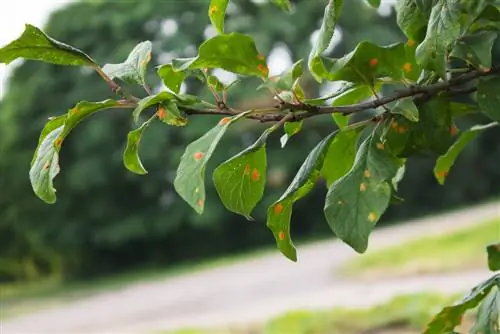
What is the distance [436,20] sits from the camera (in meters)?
0.30

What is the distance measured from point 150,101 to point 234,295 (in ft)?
8.16

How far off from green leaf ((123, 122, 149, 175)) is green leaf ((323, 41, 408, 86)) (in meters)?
0.08

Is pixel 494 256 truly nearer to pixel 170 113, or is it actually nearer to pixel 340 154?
pixel 340 154

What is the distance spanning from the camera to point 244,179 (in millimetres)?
331

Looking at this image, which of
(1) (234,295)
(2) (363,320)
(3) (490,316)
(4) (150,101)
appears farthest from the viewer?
(1) (234,295)

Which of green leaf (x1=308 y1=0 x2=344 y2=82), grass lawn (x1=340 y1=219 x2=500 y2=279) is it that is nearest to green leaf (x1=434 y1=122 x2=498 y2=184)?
green leaf (x1=308 y1=0 x2=344 y2=82)

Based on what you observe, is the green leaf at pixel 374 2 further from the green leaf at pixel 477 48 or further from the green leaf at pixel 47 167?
the green leaf at pixel 47 167

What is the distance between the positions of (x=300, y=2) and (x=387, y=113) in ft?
16.9

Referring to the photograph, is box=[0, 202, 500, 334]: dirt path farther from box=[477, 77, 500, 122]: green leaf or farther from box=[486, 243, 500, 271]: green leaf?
box=[477, 77, 500, 122]: green leaf

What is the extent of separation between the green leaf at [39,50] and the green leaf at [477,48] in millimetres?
154

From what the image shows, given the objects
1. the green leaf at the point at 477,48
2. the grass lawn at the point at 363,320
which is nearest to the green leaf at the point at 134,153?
the green leaf at the point at 477,48

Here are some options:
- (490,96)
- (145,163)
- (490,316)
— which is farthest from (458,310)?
(145,163)

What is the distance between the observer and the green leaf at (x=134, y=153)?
321mm

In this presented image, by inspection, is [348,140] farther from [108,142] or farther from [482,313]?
[108,142]
